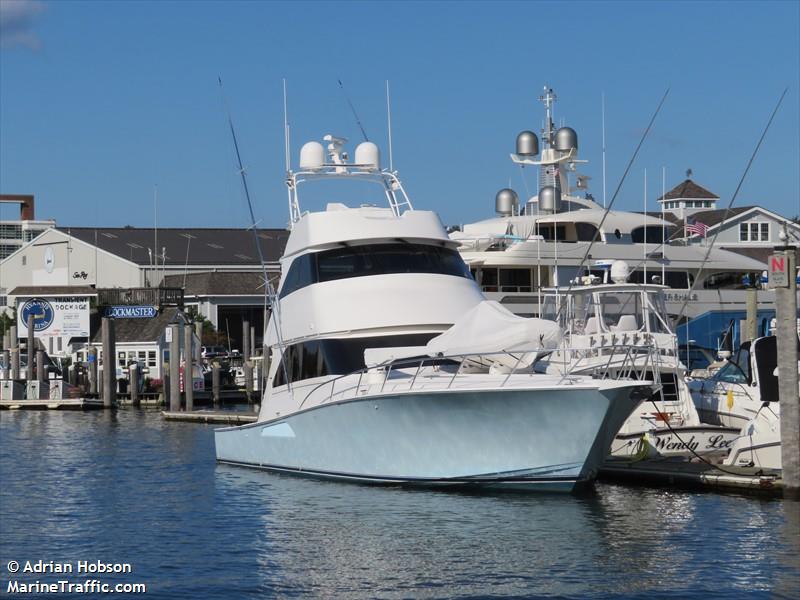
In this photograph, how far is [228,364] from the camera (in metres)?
61.9

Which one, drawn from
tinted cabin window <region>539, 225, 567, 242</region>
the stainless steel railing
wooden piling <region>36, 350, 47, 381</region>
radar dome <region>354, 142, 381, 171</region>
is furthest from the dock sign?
wooden piling <region>36, 350, 47, 381</region>

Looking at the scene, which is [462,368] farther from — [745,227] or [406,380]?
[745,227]

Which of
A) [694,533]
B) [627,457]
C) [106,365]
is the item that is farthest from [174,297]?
[694,533]

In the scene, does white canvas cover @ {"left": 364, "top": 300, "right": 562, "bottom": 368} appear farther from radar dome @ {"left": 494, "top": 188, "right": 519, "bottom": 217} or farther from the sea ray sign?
the sea ray sign

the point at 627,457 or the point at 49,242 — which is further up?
the point at 49,242

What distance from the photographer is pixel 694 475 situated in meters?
21.1

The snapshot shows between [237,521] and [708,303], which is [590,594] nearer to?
[237,521]

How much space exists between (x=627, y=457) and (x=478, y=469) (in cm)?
384

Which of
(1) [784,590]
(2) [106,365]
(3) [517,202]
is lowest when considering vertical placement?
(1) [784,590]

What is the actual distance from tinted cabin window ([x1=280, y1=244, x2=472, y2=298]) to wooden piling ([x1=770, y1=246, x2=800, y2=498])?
6868 millimetres

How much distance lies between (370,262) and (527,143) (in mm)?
25063

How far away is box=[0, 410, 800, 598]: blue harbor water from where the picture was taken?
1509cm

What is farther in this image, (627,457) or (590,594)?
(627,457)

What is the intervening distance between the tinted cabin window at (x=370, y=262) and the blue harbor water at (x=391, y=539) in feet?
12.7
